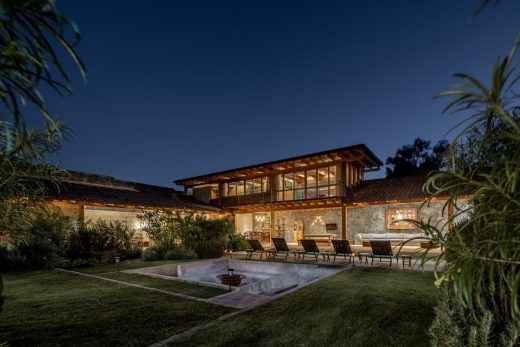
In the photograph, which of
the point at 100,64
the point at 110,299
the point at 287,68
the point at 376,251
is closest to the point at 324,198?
the point at 376,251

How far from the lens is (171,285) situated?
710 cm

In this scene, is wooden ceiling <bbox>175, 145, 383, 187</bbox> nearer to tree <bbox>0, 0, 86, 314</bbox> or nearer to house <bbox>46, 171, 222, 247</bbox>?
house <bbox>46, 171, 222, 247</bbox>

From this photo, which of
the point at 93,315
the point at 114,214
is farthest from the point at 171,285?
the point at 114,214

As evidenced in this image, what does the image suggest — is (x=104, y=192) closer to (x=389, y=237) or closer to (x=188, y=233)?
(x=188, y=233)

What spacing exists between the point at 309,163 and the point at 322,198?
2.93m

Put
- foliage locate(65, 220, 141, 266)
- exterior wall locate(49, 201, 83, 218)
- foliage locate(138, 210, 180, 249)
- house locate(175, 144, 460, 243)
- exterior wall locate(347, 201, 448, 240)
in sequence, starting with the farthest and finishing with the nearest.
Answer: exterior wall locate(347, 201, 448, 240), house locate(175, 144, 460, 243), exterior wall locate(49, 201, 83, 218), foliage locate(138, 210, 180, 249), foliage locate(65, 220, 141, 266)

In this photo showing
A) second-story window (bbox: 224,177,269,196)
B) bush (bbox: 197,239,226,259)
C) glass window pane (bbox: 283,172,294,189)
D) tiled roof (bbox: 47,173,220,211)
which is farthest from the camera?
second-story window (bbox: 224,177,269,196)

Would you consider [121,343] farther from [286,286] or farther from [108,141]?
[108,141]

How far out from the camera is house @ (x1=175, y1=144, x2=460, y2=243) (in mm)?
16172

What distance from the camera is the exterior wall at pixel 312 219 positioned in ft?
60.4

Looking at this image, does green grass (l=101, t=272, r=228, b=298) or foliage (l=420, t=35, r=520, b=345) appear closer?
foliage (l=420, t=35, r=520, b=345)

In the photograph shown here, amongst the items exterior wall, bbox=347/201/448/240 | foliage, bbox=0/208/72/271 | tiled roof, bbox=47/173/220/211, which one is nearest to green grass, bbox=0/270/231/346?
foliage, bbox=0/208/72/271

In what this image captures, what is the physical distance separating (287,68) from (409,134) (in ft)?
380

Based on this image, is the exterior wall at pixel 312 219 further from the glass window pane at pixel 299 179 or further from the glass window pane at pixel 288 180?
the glass window pane at pixel 299 179
